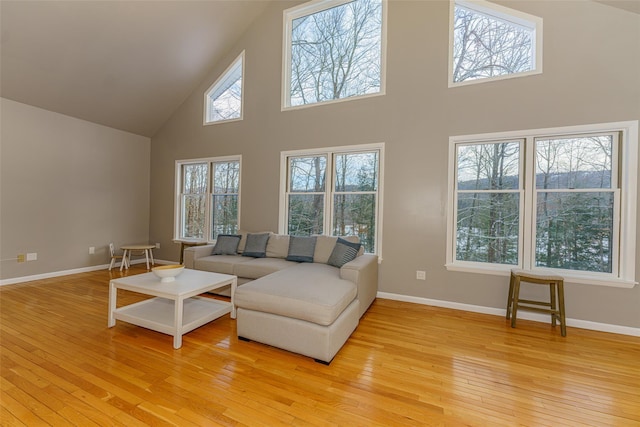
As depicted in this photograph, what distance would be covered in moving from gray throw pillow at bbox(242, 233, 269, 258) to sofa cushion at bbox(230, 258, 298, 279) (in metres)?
0.29

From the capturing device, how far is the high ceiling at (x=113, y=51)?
327 cm

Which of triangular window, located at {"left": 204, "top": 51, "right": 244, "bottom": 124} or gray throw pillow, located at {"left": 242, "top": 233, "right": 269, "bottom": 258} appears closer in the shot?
gray throw pillow, located at {"left": 242, "top": 233, "right": 269, "bottom": 258}

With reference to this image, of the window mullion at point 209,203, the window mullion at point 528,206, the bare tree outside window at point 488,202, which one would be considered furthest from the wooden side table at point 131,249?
the window mullion at point 528,206

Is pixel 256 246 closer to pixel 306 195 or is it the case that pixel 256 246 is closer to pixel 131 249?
pixel 306 195

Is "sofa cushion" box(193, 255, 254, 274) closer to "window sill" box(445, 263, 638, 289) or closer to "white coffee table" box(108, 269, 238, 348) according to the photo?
"white coffee table" box(108, 269, 238, 348)

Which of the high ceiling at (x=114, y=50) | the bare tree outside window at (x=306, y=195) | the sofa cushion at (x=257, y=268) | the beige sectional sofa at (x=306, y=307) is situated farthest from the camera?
the bare tree outside window at (x=306, y=195)

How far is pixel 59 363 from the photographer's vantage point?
1994mm

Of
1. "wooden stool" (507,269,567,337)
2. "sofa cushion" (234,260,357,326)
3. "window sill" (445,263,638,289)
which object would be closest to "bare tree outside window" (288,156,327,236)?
"sofa cushion" (234,260,357,326)

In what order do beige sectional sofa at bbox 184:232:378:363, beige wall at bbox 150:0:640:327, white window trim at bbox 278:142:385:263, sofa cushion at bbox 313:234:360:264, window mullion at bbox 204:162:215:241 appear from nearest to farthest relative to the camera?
beige sectional sofa at bbox 184:232:378:363 → beige wall at bbox 150:0:640:327 → sofa cushion at bbox 313:234:360:264 → white window trim at bbox 278:142:385:263 → window mullion at bbox 204:162:215:241

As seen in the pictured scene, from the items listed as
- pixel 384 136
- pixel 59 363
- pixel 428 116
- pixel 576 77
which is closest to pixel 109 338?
pixel 59 363

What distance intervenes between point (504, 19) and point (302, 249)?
3784 mm

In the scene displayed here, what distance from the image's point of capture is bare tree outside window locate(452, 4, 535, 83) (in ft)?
10.3

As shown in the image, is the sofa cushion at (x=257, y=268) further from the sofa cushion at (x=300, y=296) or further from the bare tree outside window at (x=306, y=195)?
the bare tree outside window at (x=306, y=195)

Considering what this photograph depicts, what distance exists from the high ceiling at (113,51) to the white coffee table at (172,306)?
3.29 metres
